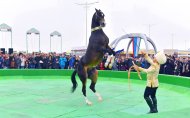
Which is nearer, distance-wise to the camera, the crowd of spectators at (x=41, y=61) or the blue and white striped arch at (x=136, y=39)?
the crowd of spectators at (x=41, y=61)

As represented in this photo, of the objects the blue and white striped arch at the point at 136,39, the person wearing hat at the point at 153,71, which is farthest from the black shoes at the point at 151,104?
the blue and white striped arch at the point at 136,39

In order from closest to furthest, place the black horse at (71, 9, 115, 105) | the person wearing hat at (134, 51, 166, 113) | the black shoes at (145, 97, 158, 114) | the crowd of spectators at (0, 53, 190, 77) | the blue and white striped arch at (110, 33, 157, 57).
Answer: the person wearing hat at (134, 51, 166, 113) < the black shoes at (145, 97, 158, 114) < the black horse at (71, 9, 115, 105) < the crowd of spectators at (0, 53, 190, 77) < the blue and white striped arch at (110, 33, 157, 57)

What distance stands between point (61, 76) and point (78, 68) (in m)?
8.73

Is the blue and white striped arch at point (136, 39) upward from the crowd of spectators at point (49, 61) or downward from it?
upward

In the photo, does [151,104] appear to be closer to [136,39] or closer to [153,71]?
[153,71]

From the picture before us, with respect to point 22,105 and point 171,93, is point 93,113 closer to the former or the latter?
point 22,105

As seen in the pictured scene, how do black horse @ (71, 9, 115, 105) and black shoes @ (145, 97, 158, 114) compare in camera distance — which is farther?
black horse @ (71, 9, 115, 105)

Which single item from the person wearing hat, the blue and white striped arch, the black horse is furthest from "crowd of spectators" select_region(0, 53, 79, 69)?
the person wearing hat

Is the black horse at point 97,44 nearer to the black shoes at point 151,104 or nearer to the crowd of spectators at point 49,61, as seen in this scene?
the black shoes at point 151,104

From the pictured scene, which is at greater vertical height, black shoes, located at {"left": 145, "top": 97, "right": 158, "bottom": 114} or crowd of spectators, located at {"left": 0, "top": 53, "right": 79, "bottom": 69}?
crowd of spectators, located at {"left": 0, "top": 53, "right": 79, "bottom": 69}

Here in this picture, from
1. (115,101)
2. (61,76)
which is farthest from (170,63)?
(115,101)

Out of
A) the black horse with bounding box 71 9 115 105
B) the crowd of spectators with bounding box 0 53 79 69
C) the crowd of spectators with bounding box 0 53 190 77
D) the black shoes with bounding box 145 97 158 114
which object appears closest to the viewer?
the black shoes with bounding box 145 97 158 114

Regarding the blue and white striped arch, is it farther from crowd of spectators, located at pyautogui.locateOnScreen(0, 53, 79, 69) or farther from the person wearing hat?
the person wearing hat

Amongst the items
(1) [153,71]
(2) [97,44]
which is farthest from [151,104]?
(2) [97,44]
